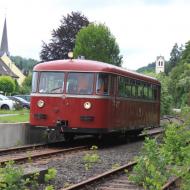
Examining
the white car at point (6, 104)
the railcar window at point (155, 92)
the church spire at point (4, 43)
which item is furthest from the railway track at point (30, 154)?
the church spire at point (4, 43)

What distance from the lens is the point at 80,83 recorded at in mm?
19031

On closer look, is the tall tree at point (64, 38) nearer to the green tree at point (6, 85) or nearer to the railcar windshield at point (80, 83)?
the green tree at point (6, 85)

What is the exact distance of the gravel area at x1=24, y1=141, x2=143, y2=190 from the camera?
39.1 ft

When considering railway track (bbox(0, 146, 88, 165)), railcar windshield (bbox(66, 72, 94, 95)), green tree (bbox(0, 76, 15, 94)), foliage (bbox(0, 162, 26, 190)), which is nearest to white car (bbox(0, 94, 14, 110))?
railcar windshield (bbox(66, 72, 94, 95))

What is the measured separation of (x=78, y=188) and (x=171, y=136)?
13.4ft

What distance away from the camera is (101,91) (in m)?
18.8

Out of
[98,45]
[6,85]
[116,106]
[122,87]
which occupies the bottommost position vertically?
[116,106]

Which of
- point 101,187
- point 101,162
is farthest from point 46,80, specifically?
point 101,187

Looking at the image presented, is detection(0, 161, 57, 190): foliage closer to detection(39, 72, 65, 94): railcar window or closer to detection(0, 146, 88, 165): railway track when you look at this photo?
detection(0, 146, 88, 165): railway track

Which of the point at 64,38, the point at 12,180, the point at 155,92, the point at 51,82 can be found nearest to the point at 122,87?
the point at 51,82

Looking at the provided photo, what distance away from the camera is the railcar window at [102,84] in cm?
1880

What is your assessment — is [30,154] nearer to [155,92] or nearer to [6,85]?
[155,92]

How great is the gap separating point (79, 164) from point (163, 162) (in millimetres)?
3338

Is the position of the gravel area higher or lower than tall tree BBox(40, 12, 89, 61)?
lower
